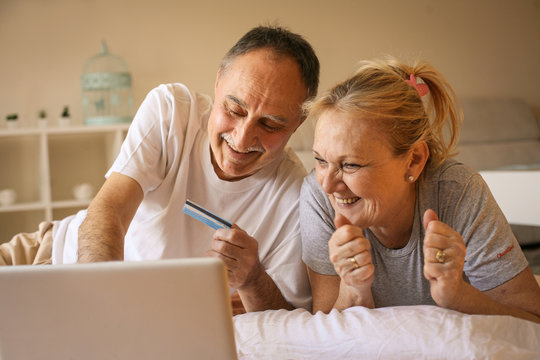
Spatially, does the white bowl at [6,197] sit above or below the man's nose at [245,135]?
below

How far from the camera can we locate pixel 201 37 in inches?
143

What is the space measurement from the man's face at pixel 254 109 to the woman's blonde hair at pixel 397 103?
0.14 metres

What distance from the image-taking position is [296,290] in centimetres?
141

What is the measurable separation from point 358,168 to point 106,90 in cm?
264

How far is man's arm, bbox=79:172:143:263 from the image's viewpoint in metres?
1.15

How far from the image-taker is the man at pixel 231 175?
1323mm

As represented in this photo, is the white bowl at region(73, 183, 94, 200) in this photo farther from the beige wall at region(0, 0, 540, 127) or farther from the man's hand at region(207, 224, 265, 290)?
the man's hand at region(207, 224, 265, 290)

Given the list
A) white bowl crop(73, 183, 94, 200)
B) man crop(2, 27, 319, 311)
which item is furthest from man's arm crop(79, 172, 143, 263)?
white bowl crop(73, 183, 94, 200)

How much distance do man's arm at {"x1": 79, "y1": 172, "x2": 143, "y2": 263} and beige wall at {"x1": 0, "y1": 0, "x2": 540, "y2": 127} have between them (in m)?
2.23

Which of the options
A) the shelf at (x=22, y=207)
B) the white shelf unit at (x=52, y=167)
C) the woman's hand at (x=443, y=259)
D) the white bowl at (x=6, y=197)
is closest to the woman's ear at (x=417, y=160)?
the woman's hand at (x=443, y=259)

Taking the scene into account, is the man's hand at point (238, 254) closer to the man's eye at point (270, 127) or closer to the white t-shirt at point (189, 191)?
the white t-shirt at point (189, 191)

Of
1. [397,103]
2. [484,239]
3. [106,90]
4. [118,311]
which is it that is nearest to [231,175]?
[397,103]

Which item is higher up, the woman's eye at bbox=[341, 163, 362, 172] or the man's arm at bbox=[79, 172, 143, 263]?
the woman's eye at bbox=[341, 163, 362, 172]

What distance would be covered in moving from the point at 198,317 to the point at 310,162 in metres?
2.40
